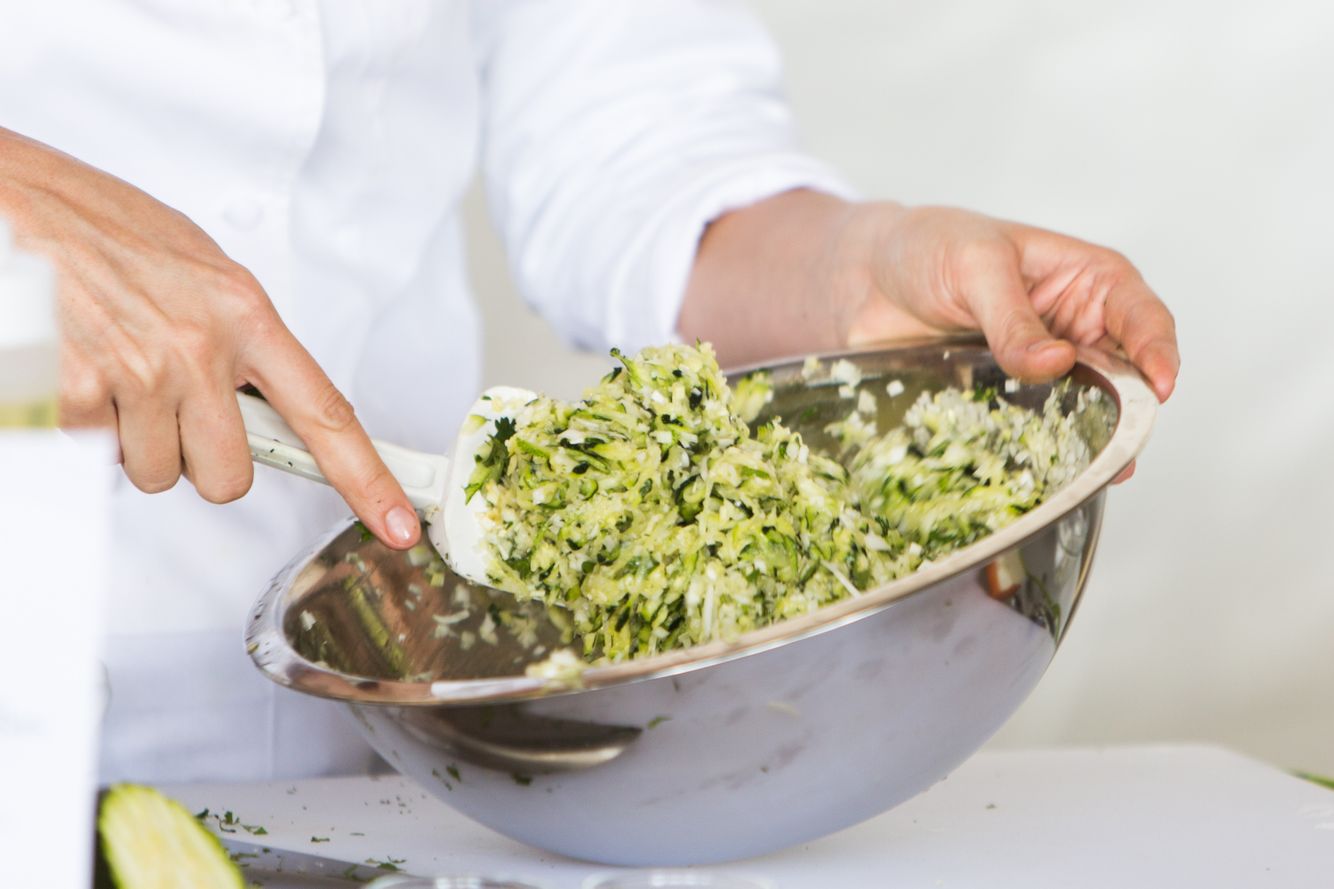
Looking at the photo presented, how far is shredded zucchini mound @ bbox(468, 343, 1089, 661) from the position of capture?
84 centimetres

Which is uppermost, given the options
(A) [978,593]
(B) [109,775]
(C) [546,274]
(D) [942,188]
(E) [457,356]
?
(D) [942,188]

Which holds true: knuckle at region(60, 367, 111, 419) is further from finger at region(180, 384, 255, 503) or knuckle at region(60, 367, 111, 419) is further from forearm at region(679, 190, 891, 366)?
forearm at region(679, 190, 891, 366)

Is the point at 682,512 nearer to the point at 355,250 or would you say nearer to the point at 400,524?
the point at 400,524

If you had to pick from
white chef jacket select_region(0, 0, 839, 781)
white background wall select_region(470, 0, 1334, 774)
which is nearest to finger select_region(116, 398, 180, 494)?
white chef jacket select_region(0, 0, 839, 781)

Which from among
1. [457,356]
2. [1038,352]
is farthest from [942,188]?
[1038,352]

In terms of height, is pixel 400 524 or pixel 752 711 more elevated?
pixel 400 524

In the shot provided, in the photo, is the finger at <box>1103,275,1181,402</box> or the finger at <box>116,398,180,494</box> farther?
the finger at <box>1103,275,1181,402</box>

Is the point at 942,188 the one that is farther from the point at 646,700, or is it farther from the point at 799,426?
the point at 646,700

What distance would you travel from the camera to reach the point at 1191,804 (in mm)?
994

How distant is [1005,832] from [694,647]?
0.35m

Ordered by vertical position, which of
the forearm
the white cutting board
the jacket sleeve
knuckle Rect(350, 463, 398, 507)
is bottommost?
the white cutting board

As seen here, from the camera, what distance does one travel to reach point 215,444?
0.77m

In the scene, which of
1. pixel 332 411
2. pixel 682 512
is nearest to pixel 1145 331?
pixel 682 512

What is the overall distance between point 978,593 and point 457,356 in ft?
2.71
